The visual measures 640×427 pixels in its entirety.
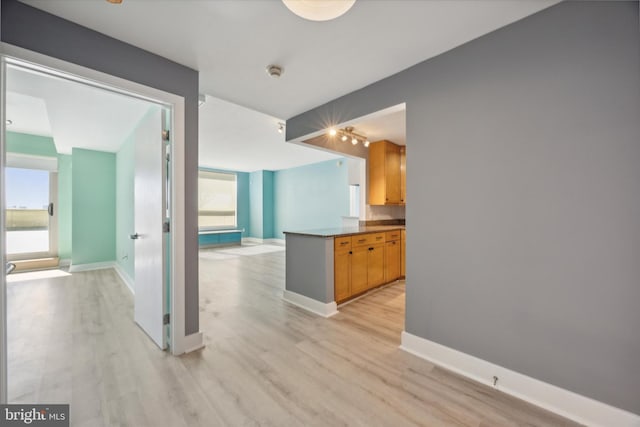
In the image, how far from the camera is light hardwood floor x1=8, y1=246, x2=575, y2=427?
1.45 m

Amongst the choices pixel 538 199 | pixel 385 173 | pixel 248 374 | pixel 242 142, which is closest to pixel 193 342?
pixel 248 374

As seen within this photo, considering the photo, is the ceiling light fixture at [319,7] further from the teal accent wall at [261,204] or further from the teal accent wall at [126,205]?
the teal accent wall at [261,204]

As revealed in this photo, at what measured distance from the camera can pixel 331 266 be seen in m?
2.98

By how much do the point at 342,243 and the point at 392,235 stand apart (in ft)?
4.24

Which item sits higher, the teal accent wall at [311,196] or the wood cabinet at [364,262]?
the teal accent wall at [311,196]

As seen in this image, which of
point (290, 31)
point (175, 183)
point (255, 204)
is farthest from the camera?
point (255, 204)

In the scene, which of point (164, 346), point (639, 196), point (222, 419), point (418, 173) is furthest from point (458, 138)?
point (164, 346)

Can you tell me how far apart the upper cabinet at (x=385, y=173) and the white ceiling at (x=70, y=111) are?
3491 millimetres

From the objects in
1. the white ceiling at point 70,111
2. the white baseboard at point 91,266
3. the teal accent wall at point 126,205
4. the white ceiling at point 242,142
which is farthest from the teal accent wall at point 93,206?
the white ceiling at point 242,142

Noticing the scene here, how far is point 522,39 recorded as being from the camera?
5.25ft

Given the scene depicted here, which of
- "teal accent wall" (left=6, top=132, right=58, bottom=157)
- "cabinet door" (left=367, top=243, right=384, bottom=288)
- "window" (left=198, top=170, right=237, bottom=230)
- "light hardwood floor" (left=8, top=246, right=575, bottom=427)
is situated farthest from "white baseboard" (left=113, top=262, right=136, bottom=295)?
"cabinet door" (left=367, top=243, right=384, bottom=288)

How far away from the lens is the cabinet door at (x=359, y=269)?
3.29m

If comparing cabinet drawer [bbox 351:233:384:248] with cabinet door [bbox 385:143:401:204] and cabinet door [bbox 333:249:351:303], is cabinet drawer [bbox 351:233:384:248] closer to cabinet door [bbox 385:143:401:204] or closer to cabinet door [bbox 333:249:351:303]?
cabinet door [bbox 333:249:351:303]

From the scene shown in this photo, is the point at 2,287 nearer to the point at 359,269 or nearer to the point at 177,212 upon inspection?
the point at 177,212
